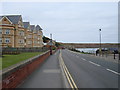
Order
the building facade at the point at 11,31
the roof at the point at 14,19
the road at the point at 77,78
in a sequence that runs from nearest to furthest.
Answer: the road at the point at 77,78 → the building facade at the point at 11,31 → the roof at the point at 14,19

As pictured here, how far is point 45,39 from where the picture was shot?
15325 centimetres

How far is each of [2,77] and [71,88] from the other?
11.3 feet

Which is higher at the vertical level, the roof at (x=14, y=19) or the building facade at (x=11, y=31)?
the roof at (x=14, y=19)

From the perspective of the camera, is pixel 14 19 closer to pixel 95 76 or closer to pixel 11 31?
pixel 11 31

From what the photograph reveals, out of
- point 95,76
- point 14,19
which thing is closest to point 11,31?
point 14,19

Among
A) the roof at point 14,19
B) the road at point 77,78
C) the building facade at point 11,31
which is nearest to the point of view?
the road at point 77,78

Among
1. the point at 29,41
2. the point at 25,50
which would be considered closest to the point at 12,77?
the point at 25,50

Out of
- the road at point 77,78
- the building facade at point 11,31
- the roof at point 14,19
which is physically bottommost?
the road at point 77,78

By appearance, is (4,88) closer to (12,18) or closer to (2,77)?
(2,77)

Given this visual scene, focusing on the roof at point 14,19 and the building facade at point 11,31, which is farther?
the roof at point 14,19

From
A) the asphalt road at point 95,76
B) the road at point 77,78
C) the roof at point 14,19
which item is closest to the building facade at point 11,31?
the roof at point 14,19

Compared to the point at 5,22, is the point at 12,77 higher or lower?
lower

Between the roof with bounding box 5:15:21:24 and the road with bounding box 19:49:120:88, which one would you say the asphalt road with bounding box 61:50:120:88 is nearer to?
the road with bounding box 19:49:120:88

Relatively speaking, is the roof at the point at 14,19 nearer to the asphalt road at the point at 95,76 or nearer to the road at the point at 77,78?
the asphalt road at the point at 95,76
